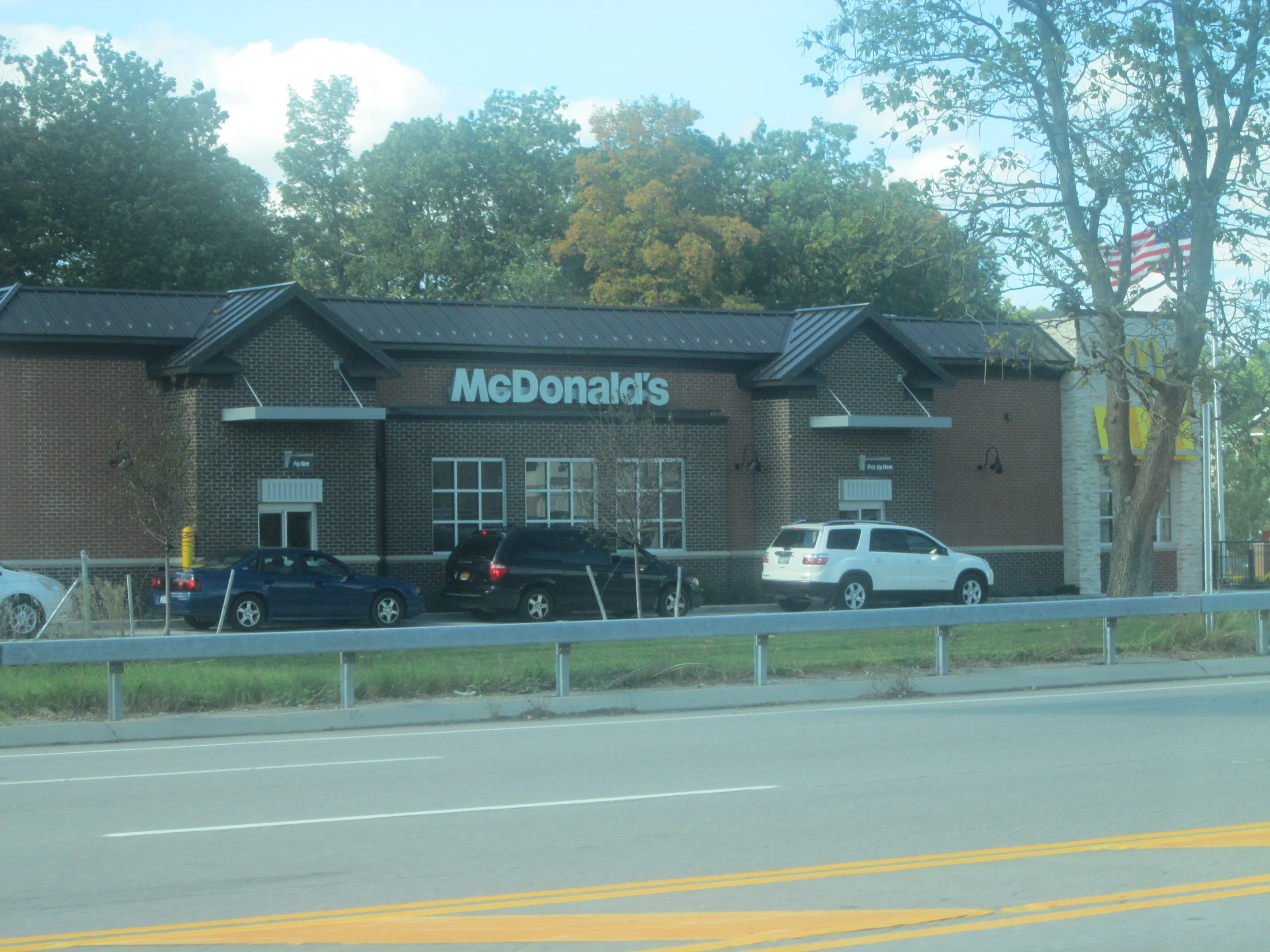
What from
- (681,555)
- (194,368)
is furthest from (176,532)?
(681,555)

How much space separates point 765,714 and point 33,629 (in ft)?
42.7

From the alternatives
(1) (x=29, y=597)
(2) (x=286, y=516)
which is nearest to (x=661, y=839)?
(1) (x=29, y=597)

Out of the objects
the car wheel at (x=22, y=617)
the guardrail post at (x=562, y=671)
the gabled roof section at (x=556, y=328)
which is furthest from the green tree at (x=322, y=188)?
the guardrail post at (x=562, y=671)

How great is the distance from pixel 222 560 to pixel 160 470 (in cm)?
216

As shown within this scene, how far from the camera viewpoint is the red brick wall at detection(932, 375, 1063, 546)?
34.3 m

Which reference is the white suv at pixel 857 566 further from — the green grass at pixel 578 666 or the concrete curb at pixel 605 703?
the concrete curb at pixel 605 703

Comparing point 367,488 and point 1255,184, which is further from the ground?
point 1255,184

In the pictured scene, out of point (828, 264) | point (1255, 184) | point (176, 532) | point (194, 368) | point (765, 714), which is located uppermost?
point (828, 264)

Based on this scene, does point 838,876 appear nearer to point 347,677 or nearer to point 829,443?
point 347,677

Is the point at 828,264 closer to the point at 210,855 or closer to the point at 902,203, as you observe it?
the point at 902,203

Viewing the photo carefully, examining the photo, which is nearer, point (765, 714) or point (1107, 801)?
point (1107, 801)

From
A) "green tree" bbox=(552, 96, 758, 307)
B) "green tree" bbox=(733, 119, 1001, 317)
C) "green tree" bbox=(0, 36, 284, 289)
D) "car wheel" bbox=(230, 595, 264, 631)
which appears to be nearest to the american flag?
"car wheel" bbox=(230, 595, 264, 631)

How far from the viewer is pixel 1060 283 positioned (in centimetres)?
2319

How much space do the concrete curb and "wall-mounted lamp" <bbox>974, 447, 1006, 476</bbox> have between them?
16.5 m
